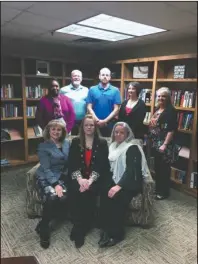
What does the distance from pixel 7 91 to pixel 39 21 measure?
1356 mm

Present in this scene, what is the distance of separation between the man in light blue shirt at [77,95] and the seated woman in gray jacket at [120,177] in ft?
0.50

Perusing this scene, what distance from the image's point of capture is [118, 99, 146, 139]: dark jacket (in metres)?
0.82

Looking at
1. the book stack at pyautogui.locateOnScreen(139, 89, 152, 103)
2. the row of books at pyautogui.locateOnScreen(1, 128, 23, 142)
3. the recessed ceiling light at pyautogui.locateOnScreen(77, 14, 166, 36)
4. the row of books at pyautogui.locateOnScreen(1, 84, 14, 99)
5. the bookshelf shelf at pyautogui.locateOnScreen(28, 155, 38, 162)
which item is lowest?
the bookshelf shelf at pyautogui.locateOnScreen(28, 155, 38, 162)

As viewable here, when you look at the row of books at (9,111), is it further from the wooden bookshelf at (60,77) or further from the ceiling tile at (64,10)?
the ceiling tile at (64,10)

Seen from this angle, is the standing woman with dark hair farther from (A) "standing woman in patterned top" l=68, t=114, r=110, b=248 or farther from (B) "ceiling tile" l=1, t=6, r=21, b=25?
(B) "ceiling tile" l=1, t=6, r=21, b=25

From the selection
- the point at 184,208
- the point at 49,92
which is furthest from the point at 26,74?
the point at 184,208

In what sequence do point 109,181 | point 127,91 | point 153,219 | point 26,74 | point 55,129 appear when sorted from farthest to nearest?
point 153,219 → point 109,181 → point 26,74 → point 127,91 → point 55,129

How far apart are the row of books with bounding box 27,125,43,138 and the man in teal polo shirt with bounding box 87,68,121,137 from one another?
186 millimetres

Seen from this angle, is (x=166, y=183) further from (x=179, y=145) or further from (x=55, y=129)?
(x=55, y=129)

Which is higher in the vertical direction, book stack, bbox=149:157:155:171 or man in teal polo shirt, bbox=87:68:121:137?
man in teal polo shirt, bbox=87:68:121:137

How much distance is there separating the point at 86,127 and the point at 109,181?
0.42 meters

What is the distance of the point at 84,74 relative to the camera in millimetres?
750

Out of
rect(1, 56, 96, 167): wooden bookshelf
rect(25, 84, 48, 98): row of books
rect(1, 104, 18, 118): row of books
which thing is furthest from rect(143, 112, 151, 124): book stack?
rect(1, 104, 18, 118): row of books

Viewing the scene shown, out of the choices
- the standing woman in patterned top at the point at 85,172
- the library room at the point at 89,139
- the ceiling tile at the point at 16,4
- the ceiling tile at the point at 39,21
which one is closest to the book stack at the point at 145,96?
the library room at the point at 89,139
